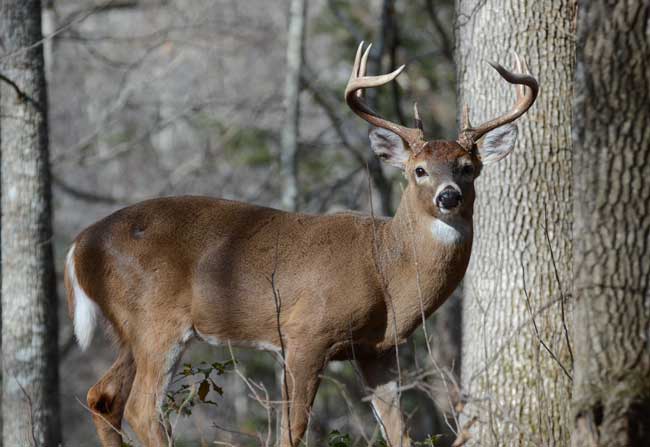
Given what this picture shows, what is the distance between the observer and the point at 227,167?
19.3 metres

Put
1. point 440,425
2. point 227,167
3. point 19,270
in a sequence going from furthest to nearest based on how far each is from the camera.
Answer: point 227,167
point 440,425
point 19,270

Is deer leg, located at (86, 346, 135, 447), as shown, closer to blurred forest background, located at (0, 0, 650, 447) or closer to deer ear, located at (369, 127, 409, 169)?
blurred forest background, located at (0, 0, 650, 447)

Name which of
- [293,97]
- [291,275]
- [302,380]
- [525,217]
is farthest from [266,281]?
[293,97]

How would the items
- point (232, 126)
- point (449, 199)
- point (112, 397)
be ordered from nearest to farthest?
1. point (449, 199)
2. point (112, 397)
3. point (232, 126)

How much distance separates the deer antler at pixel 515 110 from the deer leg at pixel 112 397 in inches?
103

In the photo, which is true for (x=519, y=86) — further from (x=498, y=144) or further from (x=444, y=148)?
(x=444, y=148)

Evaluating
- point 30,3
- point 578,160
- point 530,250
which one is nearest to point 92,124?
point 30,3

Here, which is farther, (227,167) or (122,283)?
(227,167)

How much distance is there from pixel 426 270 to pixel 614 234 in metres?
1.77

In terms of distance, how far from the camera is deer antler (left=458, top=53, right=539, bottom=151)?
5617mm

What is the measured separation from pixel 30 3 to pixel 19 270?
2060 millimetres

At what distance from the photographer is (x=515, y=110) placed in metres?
5.88

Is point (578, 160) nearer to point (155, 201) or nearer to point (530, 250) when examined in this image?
point (530, 250)

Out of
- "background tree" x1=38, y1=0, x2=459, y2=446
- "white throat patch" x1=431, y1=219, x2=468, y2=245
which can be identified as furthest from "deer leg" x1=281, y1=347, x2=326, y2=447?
"background tree" x1=38, y1=0, x2=459, y2=446
